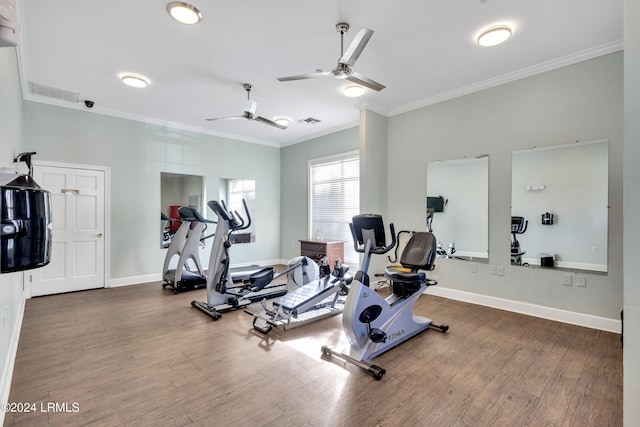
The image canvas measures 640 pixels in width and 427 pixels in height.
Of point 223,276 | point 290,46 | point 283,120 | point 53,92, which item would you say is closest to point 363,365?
point 223,276

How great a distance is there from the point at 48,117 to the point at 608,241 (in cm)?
772

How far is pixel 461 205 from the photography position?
4375 mm

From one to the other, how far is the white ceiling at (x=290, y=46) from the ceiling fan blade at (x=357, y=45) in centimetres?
34

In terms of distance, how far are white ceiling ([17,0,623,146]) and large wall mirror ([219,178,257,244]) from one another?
2193 millimetres

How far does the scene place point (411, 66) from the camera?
12.0 ft

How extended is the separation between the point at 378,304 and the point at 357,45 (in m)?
2.28

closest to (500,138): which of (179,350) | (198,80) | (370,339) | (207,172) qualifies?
(370,339)

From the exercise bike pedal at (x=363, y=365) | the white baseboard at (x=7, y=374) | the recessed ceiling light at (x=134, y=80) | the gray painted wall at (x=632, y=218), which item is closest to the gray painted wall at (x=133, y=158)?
the recessed ceiling light at (x=134, y=80)

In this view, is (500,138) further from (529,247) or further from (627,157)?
(627,157)

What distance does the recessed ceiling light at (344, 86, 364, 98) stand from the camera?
4.18m

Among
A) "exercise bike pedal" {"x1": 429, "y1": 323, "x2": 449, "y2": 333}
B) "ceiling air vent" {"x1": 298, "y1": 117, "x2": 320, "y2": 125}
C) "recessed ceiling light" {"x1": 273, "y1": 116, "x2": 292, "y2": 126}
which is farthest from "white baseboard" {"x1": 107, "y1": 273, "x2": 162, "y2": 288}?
"exercise bike pedal" {"x1": 429, "y1": 323, "x2": 449, "y2": 333}

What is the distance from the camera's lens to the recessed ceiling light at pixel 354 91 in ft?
13.7

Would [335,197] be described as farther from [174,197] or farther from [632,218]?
[632,218]

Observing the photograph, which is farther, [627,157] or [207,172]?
[207,172]
